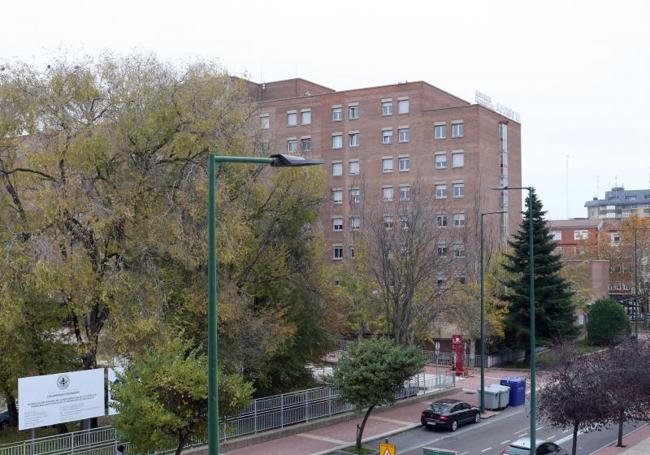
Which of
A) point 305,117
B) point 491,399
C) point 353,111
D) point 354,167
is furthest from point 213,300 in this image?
point 305,117

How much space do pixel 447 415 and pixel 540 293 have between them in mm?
19328

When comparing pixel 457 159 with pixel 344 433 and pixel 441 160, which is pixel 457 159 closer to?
pixel 441 160

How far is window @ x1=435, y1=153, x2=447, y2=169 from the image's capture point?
6056cm

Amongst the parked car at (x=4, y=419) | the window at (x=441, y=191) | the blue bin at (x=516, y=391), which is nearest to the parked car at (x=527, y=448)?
the blue bin at (x=516, y=391)

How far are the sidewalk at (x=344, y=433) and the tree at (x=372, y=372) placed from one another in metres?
1.84

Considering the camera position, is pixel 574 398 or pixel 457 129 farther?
pixel 457 129

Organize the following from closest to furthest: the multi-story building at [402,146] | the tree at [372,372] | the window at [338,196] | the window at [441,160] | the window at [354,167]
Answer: the tree at [372,372], the multi-story building at [402,146], the window at [441,160], the window at [354,167], the window at [338,196]

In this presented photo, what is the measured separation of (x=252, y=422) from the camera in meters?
27.0

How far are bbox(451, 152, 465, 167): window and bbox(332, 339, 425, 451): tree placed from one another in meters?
35.4

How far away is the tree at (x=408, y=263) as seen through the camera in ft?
113

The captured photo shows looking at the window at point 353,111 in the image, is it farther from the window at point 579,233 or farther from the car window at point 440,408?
the window at point 579,233

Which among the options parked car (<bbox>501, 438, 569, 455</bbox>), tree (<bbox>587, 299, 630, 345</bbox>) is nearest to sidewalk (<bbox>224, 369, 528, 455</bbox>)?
parked car (<bbox>501, 438, 569, 455</bbox>)

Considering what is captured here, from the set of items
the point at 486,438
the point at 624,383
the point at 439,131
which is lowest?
the point at 486,438

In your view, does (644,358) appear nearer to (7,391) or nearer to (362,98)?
(7,391)
